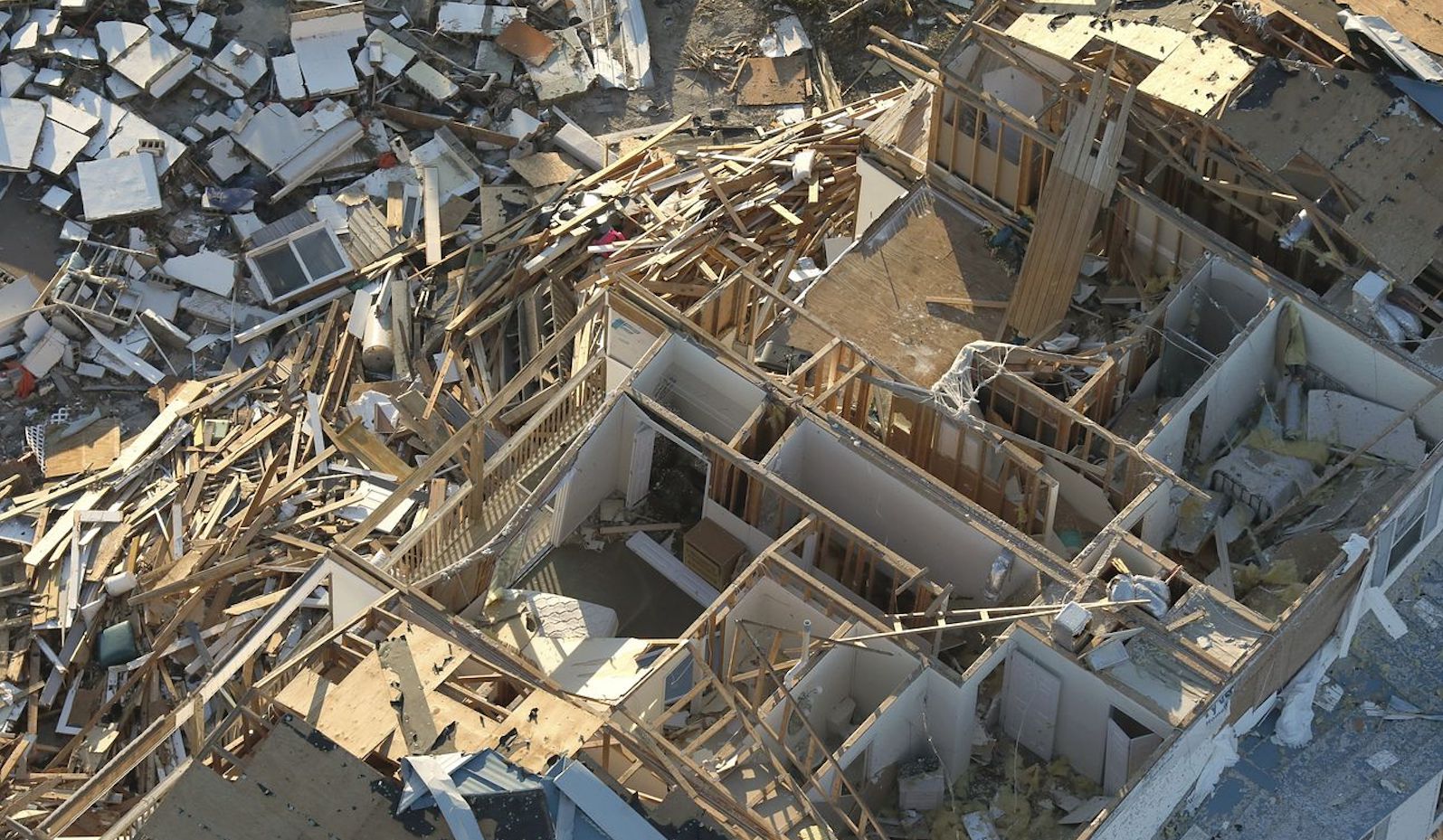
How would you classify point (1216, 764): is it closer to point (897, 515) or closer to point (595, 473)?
point (897, 515)

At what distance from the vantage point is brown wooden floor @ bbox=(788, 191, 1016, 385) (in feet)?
95.8

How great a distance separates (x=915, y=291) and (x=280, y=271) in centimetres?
1276

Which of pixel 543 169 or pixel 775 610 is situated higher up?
pixel 775 610

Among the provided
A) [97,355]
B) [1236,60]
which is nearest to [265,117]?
[97,355]

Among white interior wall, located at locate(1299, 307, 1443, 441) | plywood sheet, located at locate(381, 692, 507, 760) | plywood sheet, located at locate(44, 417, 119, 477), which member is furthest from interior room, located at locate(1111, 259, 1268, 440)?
plywood sheet, located at locate(44, 417, 119, 477)

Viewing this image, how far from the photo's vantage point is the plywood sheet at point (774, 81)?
38438 mm

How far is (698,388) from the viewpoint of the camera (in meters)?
28.1

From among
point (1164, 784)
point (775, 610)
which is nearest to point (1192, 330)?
point (1164, 784)

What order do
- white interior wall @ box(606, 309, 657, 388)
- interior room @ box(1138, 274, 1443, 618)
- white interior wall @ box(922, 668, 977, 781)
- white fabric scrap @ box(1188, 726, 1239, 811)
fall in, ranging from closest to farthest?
white interior wall @ box(922, 668, 977, 781) → white fabric scrap @ box(1188, 726, 1239, 811) → interior room @ box(1138, 274, 1443, 618) → white interior wall @ box(606, 309, 657, 388)

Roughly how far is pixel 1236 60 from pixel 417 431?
582 inches

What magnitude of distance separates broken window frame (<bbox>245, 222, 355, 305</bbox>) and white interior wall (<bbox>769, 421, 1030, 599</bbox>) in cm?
1217

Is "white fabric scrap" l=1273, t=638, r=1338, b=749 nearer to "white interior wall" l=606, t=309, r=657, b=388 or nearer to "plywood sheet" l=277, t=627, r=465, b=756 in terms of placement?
"white interior wall" l=606, t=309, r=657, b=388

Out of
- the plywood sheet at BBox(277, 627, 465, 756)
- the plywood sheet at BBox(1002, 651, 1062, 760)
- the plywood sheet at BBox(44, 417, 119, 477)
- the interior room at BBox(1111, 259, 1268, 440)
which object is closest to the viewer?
the plywood sheet at BBox(277, 627, 465, 756)

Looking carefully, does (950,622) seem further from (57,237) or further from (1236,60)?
(57,237)
